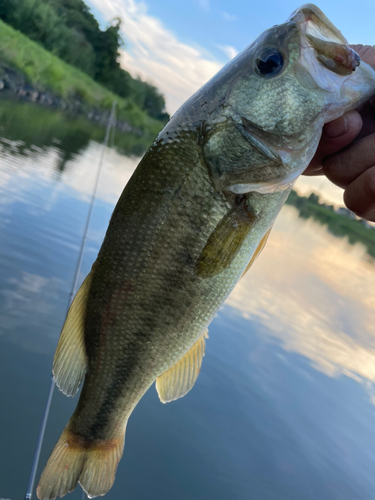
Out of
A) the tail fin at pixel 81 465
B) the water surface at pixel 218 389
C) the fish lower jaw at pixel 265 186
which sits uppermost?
the fish lower jaw at pixel 265 186

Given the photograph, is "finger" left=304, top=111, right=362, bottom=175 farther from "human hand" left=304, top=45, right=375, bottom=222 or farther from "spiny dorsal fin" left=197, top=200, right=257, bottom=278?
"spiny dorsal fin" left=197, top=200, right=257, bottom=278

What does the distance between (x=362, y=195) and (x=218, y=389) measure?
15.2 ft

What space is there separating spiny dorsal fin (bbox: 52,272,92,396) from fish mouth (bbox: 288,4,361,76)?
1.36m

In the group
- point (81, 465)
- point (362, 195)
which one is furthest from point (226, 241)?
point (81, 465)

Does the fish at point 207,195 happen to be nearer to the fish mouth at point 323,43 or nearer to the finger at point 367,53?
the fish mouth at point 323,43

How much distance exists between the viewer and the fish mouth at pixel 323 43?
1.65 m

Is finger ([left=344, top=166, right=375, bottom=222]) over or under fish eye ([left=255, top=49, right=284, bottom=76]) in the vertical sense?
under

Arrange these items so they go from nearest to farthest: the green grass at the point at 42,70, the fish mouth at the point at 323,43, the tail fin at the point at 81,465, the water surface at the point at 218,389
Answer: the fish mouth at the point at 323,43 < the tail fin at the point at 81,465 < the water surface at the point at 218,389 < the green grass at the point at 42,70

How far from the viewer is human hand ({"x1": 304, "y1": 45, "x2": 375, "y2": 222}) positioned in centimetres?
183

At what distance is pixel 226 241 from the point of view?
1.77 m

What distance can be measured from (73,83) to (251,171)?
4190cm

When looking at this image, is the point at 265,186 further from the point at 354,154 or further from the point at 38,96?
the point at 38,96

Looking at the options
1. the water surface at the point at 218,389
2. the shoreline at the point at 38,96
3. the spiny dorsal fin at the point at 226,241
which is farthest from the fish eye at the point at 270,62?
the shoreline at the point at 38,96

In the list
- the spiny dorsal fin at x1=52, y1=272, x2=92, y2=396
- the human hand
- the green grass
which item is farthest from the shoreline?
the human hand
